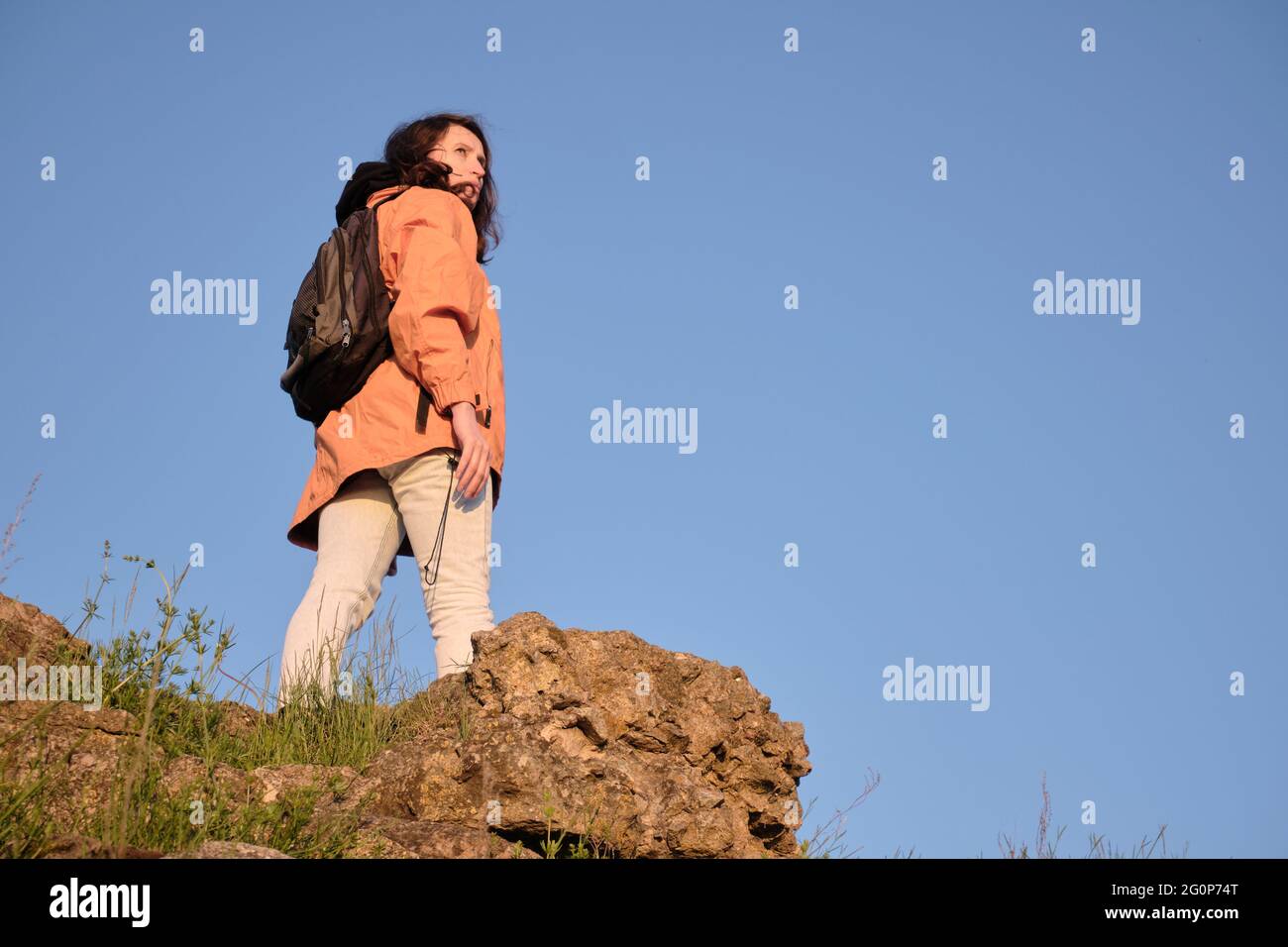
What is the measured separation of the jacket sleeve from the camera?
5250mm

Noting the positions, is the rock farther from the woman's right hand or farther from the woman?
the woman's right hand

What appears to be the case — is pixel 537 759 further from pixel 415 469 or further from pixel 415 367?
pixel 415 367

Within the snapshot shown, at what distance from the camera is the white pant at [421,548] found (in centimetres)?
518

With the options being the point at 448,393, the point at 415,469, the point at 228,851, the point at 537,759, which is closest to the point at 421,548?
the point at 415,469

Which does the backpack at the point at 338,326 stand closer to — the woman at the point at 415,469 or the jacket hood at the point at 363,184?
the woman at the point at 415,469

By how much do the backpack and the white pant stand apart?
0.43m

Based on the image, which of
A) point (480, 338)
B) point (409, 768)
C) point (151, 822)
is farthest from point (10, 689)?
point (480, 338)

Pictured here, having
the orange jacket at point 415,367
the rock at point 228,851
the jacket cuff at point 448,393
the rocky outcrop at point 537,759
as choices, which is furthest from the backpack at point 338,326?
the rock at point 228,851

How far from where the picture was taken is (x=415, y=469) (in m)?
5.25

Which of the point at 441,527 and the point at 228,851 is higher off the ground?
the point at 441,527

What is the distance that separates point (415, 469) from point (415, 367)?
44 centimetres

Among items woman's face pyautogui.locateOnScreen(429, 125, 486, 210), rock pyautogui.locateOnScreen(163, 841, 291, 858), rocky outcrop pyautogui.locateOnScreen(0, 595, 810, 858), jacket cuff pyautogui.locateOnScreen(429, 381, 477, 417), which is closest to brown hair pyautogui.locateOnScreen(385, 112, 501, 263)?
woman's face pyautogui.locateOnScreen(429, 125, 486, 210)
